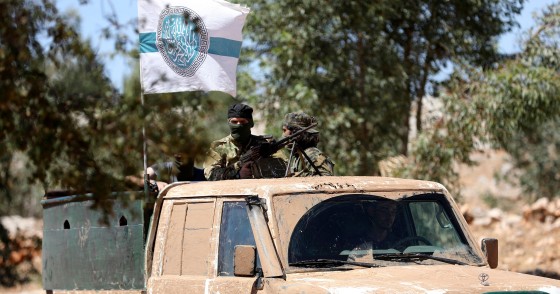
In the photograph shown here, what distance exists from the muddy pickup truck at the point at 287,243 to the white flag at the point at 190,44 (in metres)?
1.64

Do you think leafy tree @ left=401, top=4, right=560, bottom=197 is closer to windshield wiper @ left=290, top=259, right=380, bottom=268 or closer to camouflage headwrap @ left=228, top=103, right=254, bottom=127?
camouflage headwrap @ left=228, top=103, right=254, bottom=127

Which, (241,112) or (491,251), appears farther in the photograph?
(241,112)

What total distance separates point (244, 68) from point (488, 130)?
415cm

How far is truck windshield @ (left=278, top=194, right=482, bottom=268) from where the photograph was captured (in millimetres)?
7301

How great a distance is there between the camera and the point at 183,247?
7750 millimetres

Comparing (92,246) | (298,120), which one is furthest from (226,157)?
(92,246)

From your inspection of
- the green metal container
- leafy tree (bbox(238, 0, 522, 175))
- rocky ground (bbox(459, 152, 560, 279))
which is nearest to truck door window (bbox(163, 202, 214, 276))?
the green metal container

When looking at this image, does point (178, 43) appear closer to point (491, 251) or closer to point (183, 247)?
point (183, 247)

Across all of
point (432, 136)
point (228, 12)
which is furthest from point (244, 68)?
point (228, 12)

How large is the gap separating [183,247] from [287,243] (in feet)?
2.94

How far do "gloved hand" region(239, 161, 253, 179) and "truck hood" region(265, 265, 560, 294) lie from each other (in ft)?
7.08

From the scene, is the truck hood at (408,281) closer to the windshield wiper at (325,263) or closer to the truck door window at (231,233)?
the windshield wiper at (325,263)

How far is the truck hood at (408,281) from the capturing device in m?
6.54

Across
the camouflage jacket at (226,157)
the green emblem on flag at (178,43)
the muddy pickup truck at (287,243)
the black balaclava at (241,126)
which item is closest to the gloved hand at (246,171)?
the camouflage jacket at (226,157)
